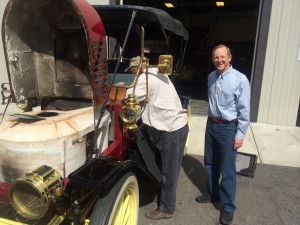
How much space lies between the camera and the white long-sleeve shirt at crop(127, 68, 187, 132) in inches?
105

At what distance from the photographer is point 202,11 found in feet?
60.0

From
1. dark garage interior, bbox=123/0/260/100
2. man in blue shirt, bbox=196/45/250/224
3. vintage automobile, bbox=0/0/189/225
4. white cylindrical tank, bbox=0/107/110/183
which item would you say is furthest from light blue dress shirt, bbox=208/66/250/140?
dark garage interior, bbox=123/0/260/100

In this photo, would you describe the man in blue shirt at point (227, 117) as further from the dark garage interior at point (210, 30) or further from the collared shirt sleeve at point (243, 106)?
the dark garage interior at point (210, 30)

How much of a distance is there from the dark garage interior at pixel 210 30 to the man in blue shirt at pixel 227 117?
10339 mm

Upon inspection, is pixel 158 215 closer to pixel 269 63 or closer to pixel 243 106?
pixel 243 106

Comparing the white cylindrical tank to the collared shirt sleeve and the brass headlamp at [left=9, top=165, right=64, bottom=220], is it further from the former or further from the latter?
the collared shirt sleeve

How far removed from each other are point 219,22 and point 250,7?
7.26ft

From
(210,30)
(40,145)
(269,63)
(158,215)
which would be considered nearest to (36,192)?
(40,145)

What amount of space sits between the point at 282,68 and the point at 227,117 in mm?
4456

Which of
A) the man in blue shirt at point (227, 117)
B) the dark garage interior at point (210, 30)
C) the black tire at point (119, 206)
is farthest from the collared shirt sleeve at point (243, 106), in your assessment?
the dark garage interior at point (210, 30)

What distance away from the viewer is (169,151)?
112 inches

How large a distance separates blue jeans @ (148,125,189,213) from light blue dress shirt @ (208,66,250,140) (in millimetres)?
422

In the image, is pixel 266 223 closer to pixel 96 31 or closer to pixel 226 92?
pixel 226 92

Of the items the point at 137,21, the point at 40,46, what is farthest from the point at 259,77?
the point at 40,46
